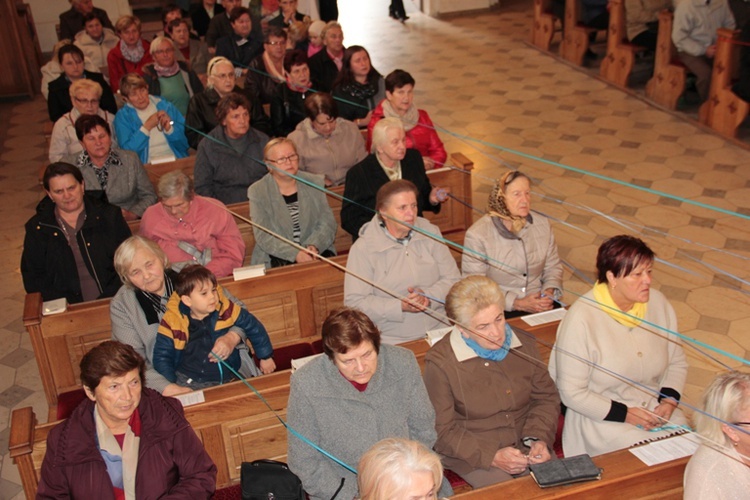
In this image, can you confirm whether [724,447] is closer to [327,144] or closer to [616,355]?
[616,355]

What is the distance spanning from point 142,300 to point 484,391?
1.48m

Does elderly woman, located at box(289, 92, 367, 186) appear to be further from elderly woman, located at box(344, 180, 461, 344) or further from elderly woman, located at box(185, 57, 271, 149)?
elderly woman, located at box(344, 180, 461, 344)

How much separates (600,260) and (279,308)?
5.36 feet

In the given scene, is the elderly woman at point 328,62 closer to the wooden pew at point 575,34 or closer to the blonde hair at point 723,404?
the wooden pew at point 575,34

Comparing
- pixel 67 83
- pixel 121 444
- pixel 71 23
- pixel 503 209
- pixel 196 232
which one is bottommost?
pixel 121 444

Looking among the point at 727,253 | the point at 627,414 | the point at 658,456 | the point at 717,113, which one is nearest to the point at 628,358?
the point at 627,414

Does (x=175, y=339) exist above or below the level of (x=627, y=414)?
above

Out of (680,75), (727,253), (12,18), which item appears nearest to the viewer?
(727,253)

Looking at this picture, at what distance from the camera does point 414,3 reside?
528 inches

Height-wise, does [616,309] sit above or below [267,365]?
above

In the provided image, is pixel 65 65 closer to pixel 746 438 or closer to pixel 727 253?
pixel 727 253

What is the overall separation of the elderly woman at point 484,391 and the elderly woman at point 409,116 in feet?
7.47

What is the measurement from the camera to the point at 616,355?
3.12m

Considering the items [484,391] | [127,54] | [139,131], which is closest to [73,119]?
[139,131]
